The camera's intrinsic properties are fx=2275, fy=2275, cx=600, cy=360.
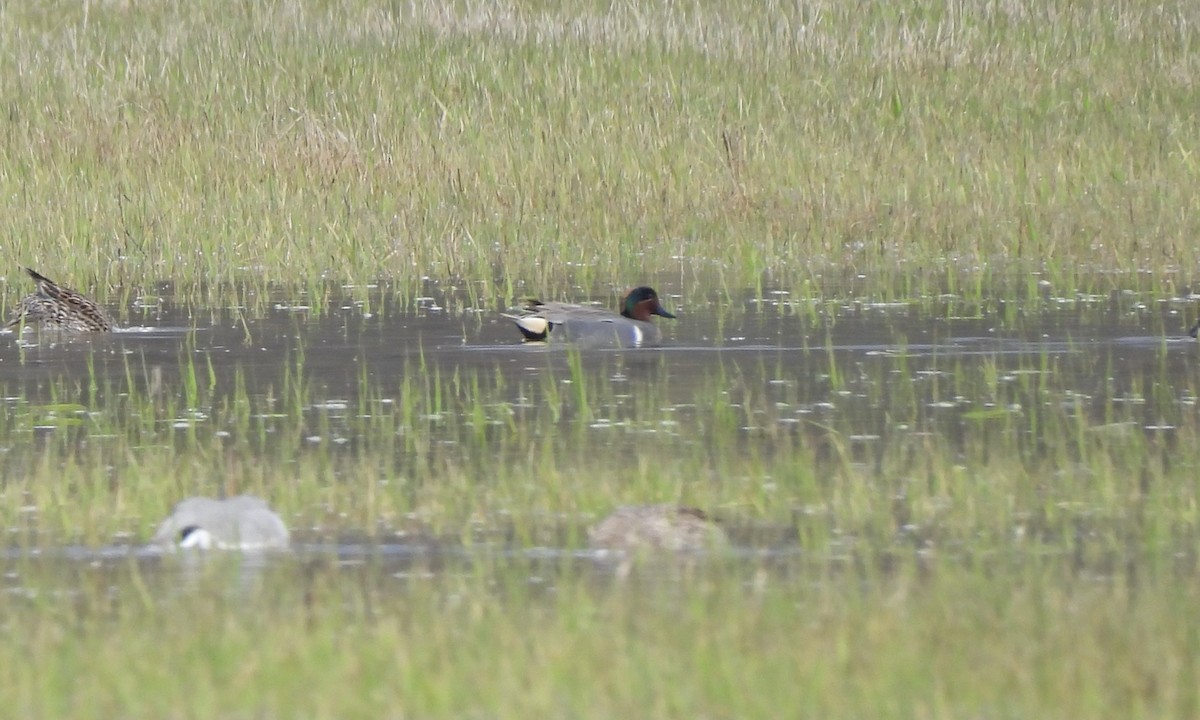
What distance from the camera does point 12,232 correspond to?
14.0 m

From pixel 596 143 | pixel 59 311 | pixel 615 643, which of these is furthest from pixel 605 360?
pixel 596 143

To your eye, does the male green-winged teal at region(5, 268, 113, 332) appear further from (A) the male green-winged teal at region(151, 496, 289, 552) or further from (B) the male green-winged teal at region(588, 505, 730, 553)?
(B) the male green-winged teal at region(588, 505, 730, 553)

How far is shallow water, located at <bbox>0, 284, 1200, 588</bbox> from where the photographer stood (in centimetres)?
734

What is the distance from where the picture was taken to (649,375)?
9.56m

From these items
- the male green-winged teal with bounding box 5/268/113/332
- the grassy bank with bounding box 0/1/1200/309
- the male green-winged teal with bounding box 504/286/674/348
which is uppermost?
the grassy bank with bounding box 0/1/1200/309

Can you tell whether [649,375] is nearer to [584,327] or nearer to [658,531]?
[584,327]

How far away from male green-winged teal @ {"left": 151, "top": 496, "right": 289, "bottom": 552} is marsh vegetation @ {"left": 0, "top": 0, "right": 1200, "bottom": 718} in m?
0.08

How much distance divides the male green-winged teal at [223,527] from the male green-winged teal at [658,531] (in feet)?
2.74

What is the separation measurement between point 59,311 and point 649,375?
3.29 metres

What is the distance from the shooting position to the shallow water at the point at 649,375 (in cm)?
734

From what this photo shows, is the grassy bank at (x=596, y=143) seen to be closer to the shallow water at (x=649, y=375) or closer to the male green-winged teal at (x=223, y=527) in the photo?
the shallow water at (x=649, y=375)

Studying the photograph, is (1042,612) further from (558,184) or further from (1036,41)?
(1036,41)

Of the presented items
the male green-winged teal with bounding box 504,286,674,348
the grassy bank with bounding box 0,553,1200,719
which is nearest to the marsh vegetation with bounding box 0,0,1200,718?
the grassy bank with bounding box 0,553,1200,719

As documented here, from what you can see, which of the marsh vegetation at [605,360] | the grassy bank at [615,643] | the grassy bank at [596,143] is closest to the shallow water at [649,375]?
the marsh vegetation at [605,360]
